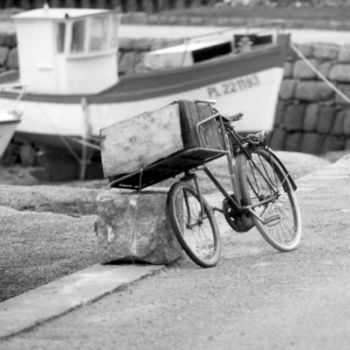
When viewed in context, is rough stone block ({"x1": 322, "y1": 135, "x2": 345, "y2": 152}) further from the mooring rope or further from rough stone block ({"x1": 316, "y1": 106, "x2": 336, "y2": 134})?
the mooring rope

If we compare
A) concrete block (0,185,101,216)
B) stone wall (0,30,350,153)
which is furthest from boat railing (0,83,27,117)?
concrete block (0,185,101,216)

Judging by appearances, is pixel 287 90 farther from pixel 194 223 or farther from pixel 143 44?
pixel 194 223

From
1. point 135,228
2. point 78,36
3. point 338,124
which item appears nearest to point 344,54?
point 338,124

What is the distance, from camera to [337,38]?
25.0 metres

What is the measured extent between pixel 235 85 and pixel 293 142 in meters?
2.85

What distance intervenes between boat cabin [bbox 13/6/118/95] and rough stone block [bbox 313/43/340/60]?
3729 millimetres

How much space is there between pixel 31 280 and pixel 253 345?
7.74 feet

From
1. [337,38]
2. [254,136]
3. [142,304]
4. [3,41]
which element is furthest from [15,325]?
[3,41]

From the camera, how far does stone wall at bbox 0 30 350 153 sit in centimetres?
2339

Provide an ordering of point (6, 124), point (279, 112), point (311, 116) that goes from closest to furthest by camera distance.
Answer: point (6, 124) < point (311, 116) < point (279, 112)

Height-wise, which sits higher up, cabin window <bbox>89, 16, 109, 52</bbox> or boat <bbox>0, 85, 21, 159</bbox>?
cabin window <bbox>89, 16, 109, 52</bbox>

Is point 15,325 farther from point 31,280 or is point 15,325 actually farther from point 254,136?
point 254,136

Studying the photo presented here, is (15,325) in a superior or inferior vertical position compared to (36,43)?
superior

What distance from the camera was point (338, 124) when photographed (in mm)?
23625
